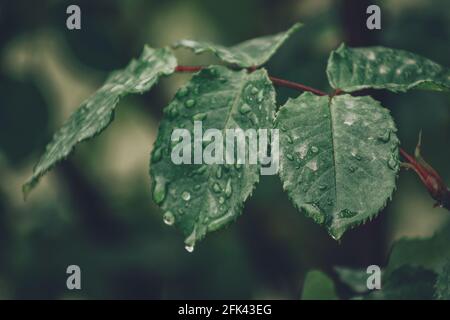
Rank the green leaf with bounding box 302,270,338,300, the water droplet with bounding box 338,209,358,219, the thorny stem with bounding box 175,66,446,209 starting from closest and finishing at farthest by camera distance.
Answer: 1. the water droplet with bounding box 338,209,358,219
2. the thorny stem with bounding box 175,66,446,209
3. the green leaf with bounding box 302,270,338,300

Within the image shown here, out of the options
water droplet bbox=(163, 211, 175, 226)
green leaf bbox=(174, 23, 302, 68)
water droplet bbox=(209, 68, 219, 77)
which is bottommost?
water droplet bbox=(163, 211, 175, 226)

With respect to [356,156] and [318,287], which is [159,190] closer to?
[356,156]

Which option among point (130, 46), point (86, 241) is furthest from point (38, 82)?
point (86, 241)

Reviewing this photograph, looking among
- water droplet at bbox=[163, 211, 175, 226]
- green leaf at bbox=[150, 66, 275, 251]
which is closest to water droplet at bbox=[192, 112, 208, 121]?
green leaf at bbox=[150, 66, 275, 251]

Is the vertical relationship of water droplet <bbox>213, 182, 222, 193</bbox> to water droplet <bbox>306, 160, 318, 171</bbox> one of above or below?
below

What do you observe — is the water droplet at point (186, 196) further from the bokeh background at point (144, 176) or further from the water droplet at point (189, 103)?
the bokeh background at point (144, 176)

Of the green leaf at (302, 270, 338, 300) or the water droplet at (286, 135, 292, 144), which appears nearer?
the water droplet at (286, 135, 292, 144)

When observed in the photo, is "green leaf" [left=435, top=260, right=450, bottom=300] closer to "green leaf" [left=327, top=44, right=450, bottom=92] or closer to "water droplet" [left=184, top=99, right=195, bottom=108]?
"green leaf" [left=327, top=44, right=450, bottom=92]
